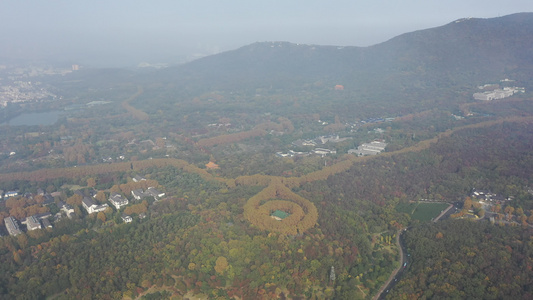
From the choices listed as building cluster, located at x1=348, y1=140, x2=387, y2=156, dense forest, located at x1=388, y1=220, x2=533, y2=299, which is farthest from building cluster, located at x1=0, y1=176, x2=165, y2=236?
building cluster, located at x1=348, y1=140, x2=387, y2=156

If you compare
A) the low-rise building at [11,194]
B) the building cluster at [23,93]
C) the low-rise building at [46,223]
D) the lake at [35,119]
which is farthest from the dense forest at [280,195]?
the building cluster at [23,93]

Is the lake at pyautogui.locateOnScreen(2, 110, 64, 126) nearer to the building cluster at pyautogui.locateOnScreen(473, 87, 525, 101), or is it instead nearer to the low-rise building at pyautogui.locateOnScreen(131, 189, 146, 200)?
the low-rise building at pyautogui.locateOnScreen(131, 189, 146, 200)

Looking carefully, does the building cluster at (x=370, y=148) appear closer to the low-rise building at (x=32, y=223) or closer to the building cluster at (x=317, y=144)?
the building cluster at (x=317, y=144)

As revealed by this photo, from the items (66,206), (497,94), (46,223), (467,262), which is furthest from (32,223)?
(497,94)

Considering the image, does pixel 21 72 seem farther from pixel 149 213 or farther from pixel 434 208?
pixel 434 208

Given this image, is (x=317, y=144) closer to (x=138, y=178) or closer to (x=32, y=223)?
(x=138, y=178)

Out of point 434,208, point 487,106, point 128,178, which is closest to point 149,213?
point 128,178
